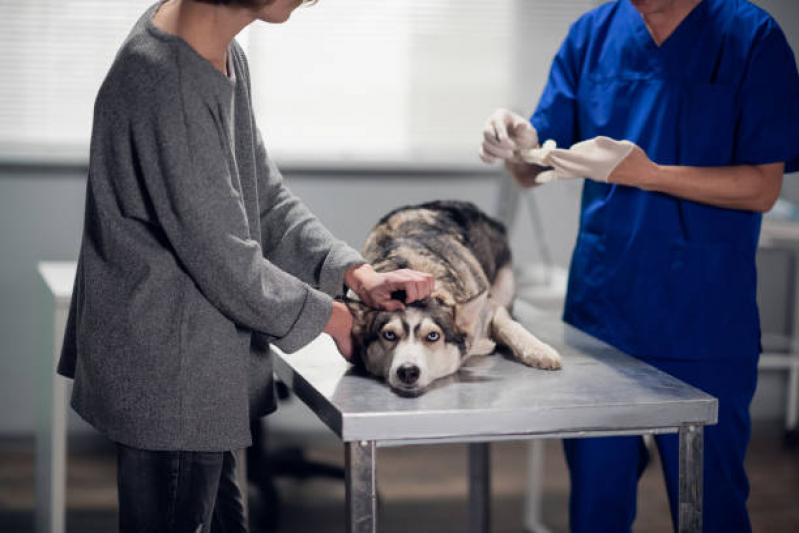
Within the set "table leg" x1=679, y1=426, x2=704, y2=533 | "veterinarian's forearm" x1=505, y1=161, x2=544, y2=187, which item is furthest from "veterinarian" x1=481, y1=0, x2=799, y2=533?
"table leg" x1=679, y1=426, x2=704, y2=533

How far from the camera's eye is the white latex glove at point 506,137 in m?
1.99

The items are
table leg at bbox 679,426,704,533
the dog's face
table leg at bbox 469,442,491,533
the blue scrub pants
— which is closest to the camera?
table leg at bbox 679,426,704,533

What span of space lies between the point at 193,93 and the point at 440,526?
2.18m

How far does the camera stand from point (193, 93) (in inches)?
51.6

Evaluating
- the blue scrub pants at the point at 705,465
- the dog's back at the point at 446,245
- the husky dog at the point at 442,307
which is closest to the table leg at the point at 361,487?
the husky dog at the point at 442,307

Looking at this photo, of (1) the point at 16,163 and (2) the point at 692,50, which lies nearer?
(2) the point at 692,50

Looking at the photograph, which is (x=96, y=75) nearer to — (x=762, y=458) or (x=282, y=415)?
(x=282, y=415)

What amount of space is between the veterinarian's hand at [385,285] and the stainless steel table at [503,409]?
0.14 metres

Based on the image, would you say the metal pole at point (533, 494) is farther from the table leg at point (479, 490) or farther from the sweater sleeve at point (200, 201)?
the sweater sleeve at point (200, 201)

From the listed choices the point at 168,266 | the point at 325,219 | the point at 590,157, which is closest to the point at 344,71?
the point at 325,219

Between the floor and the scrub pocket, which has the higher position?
the scrub pocket

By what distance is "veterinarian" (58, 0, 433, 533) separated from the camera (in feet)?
4.32

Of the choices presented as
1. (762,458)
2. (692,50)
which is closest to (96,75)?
(692,50)

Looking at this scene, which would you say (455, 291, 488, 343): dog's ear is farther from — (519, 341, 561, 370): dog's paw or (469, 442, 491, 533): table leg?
(469, 442, 491, 533): table leg
